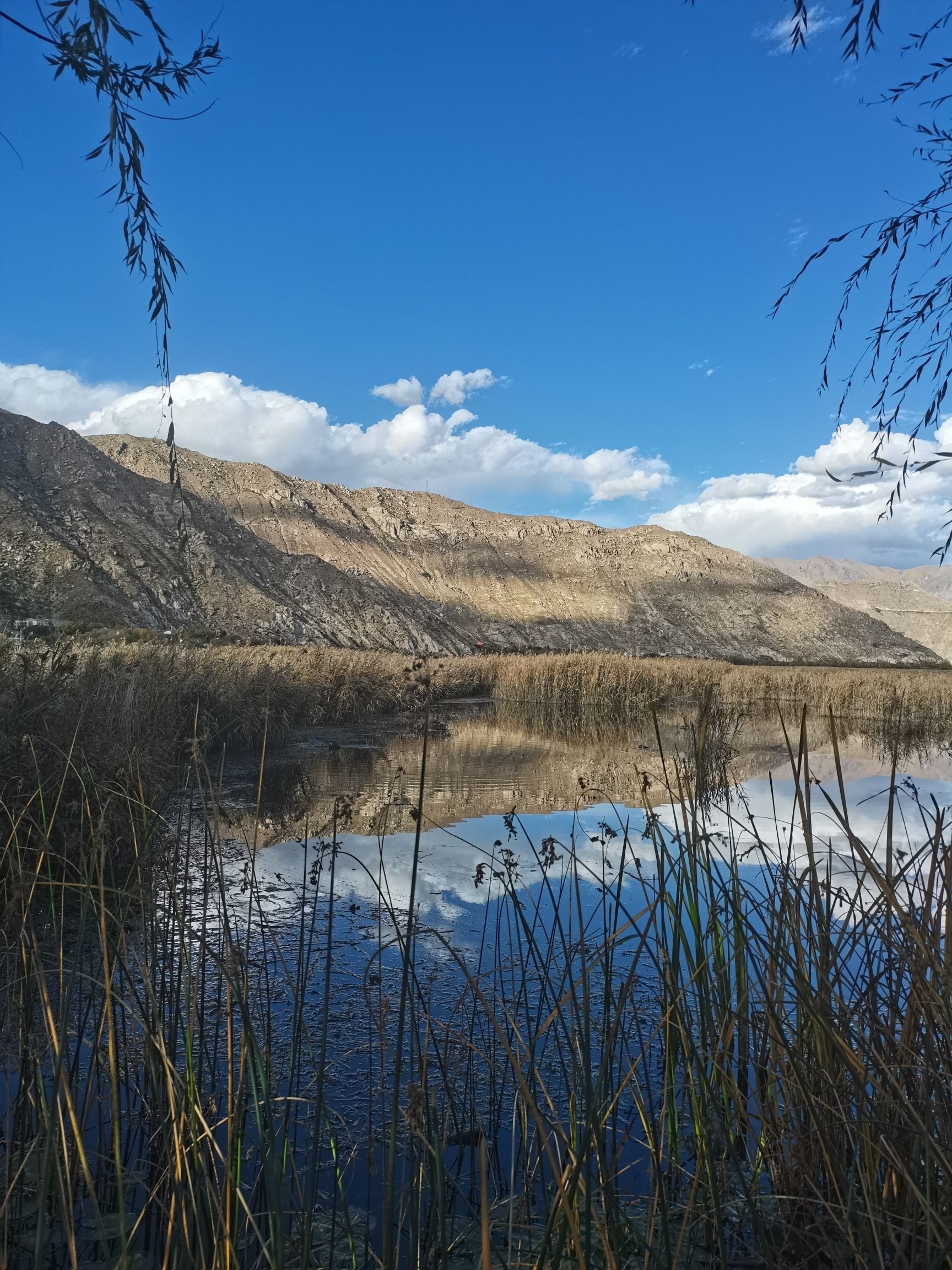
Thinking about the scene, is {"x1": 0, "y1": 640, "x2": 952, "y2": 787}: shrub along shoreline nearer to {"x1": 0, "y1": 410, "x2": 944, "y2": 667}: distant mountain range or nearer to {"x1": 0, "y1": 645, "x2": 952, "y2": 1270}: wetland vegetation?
{"x1": 0, "y1": 645, "x2": 952, "y2": 1270}: wetland vegetation

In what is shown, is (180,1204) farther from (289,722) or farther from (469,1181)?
(289,722)

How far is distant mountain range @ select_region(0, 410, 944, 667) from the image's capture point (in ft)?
159

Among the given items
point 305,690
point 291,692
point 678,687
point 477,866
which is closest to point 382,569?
point 678,687

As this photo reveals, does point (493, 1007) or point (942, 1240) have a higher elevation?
point (942, 1240)

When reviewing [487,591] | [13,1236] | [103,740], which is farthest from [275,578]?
[13,1236]

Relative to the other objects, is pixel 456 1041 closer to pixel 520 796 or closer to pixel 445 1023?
pixel 445 1023

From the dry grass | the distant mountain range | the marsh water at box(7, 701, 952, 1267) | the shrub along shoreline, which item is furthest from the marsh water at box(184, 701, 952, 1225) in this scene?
the distant mountain range

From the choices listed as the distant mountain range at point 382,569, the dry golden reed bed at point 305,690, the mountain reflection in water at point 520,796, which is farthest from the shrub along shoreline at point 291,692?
the distant mountain range at point 382,569

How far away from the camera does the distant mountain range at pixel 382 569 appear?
4838 cm

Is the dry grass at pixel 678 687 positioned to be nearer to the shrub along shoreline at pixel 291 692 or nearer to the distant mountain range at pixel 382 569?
the shrub along shoreline at pixel 291 692

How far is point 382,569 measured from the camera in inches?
3415

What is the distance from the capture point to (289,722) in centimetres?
1272

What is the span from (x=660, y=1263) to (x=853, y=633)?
106267mm

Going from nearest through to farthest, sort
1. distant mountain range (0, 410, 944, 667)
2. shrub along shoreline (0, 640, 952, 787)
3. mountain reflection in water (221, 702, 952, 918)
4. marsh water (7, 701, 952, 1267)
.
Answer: marsh water (7, 701, 952, 1267) → mountain reflection in water (221, 702, 952, 918) → shrub along shoreline (0, 640, 952, 787) → distant mountain range (0, 410, 944, 667)
